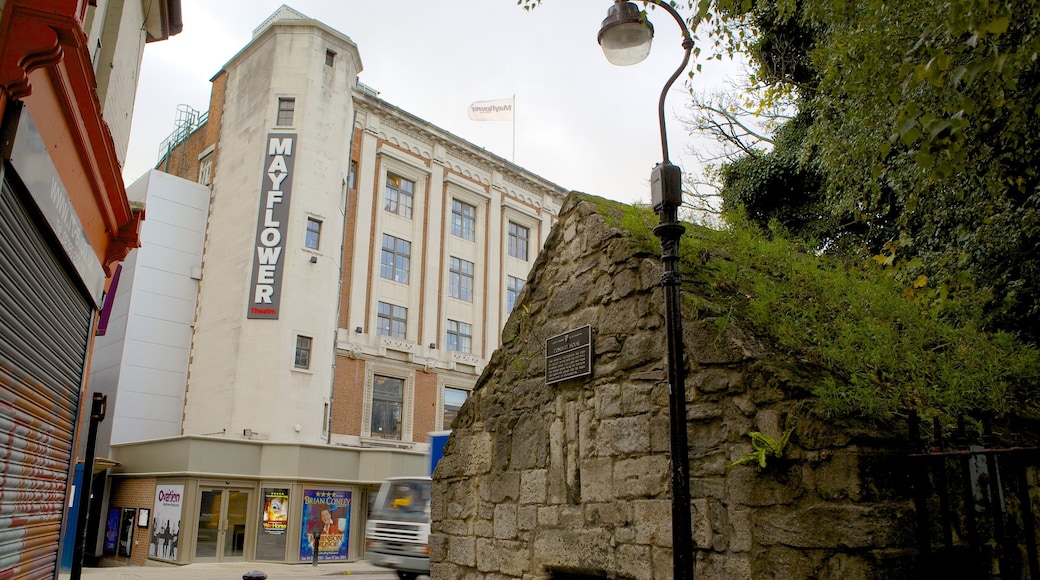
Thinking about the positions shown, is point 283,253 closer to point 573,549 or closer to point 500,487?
point 500,487

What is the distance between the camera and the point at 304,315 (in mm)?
26359

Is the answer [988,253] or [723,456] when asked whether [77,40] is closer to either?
[723,456]

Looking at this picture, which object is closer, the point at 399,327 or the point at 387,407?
the point at 387,407

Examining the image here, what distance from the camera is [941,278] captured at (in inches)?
301

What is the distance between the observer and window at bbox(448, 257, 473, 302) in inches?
1310

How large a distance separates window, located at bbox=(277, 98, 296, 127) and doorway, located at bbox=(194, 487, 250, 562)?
1404 centimetres

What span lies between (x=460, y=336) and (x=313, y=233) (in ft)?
29.1

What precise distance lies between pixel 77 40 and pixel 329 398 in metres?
23.5

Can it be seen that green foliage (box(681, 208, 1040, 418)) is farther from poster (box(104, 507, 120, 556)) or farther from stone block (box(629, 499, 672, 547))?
poster (box(104, 507, 120, 556))

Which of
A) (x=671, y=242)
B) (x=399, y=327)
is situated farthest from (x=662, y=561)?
(x=399, y=327)

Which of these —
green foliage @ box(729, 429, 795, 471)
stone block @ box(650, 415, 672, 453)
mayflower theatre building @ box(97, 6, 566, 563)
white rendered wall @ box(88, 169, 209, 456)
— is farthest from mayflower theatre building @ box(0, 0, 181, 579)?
white rendered wall @ box(88, 169, 209, 456)

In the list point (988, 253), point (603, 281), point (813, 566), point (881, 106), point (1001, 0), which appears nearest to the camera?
point (813, 566)

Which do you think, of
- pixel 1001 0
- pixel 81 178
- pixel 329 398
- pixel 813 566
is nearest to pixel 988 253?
pixel 1001 0

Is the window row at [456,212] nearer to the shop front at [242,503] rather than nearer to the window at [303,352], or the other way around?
the window at [303,352]
